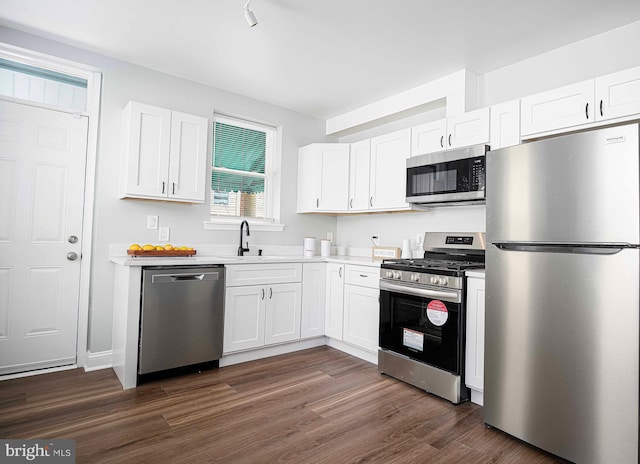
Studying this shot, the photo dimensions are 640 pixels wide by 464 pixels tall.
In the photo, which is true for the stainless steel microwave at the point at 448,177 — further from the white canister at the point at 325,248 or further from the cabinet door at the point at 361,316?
the white canister at the point at 325,248

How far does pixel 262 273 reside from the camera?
3396 mm

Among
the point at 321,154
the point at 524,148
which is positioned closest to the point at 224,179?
the point at 321,154

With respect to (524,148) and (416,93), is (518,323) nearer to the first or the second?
(524,148)

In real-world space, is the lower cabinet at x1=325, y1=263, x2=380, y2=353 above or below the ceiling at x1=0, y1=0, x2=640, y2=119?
below

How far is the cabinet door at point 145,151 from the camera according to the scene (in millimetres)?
3070

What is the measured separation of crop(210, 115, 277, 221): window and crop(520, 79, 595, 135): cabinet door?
2637mm

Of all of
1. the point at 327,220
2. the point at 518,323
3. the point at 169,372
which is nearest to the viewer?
the point at 518,323

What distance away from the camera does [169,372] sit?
9.61ft

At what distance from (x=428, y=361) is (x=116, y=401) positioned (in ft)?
7.10

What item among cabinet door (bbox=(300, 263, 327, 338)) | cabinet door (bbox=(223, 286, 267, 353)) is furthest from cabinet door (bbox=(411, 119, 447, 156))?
cabinet door (bbox=(223, 286, 267, 353))

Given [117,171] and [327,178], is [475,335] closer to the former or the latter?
[327,178]

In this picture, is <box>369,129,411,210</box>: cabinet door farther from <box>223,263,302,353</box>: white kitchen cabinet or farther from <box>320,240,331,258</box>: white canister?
<box>223,263,302,353</box>: white kitchen cabinet

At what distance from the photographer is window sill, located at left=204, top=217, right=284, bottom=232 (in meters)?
3.75

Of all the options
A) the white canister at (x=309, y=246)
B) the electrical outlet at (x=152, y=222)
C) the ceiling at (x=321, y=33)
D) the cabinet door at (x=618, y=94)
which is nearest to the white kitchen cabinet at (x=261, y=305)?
the white canister at (x=309, y=246)
